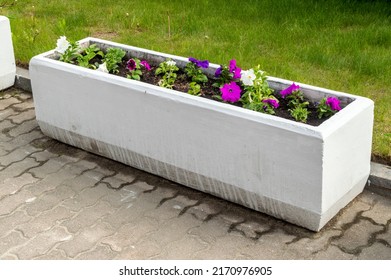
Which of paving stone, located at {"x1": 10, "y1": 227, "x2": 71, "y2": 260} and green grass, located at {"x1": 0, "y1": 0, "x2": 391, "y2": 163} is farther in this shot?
green grass, located at {"x1": 0, "y1": 0, "x2": 391, "y2": 163}

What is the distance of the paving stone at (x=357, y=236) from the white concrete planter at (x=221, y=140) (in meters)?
0.15

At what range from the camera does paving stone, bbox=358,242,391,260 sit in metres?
4.25

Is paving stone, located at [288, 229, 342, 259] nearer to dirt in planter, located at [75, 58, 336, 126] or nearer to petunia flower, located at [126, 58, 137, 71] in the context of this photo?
dirt in planter, located at [75, 58, 336, 126]

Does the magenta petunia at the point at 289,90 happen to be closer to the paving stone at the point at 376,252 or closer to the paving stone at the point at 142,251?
the paving stone at the point at 376,252

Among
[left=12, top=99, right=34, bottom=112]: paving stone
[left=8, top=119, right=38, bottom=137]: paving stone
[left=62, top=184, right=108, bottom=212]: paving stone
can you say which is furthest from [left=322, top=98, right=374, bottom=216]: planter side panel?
[left=12, top=99, right=34, bottom=112]: paving stone

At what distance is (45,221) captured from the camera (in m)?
4.69

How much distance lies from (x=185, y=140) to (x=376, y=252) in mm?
1396

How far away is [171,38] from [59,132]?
2040mm

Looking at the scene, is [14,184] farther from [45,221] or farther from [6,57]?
[6,57]

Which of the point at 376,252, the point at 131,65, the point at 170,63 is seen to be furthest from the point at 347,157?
the point at 131,65

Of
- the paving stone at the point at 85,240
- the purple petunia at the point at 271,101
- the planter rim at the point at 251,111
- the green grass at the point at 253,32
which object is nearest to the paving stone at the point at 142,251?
the paving stone at the point at 85,240

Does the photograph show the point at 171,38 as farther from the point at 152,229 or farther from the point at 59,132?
the point at 152,229

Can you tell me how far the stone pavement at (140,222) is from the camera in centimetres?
435

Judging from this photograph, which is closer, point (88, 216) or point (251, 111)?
point (251, 111)
